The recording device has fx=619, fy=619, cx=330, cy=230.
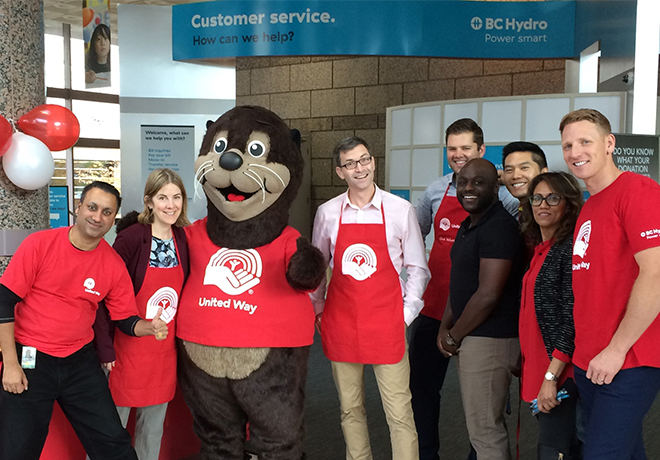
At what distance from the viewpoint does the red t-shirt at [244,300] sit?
2086 mm

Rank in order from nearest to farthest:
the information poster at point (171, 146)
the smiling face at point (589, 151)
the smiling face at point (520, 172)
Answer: the smiling face at point (589, 151), the smiling face at point (520, 172), the information poster at point (171, 146)

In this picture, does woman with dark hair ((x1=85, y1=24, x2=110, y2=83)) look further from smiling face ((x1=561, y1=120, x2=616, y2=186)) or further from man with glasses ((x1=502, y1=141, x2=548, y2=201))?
smiling face ((x1=561, y1=120, x2=616, y2=186))

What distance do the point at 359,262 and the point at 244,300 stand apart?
1.54 feet

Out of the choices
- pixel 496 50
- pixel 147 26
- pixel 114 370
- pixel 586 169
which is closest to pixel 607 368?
pixel 586 169

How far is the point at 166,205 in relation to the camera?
7.38ft

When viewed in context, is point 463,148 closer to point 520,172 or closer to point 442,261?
point 520,172

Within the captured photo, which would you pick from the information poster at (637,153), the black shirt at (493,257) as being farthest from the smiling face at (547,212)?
→ the information poster at (637,153)

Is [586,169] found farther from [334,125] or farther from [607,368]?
[334,125]

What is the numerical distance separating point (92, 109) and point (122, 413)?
9467 millimetres

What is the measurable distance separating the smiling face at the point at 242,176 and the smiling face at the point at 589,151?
0.96 meters

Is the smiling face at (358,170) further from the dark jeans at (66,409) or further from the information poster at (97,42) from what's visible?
the information poster at (97,42)

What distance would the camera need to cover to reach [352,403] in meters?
2.41

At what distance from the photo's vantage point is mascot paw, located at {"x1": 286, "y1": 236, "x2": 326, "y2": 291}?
204 cm

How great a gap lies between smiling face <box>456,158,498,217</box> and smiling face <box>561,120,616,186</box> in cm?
51
